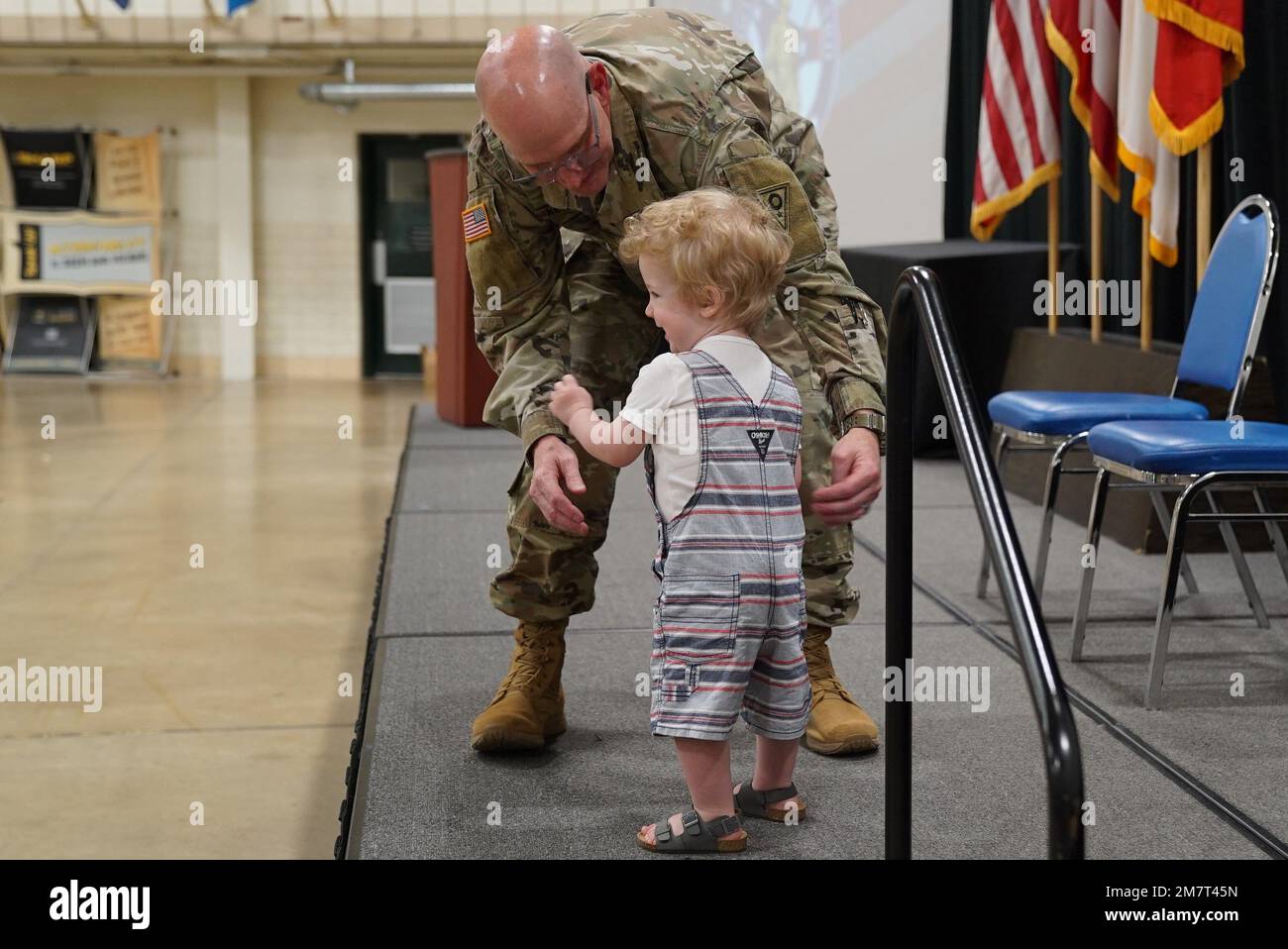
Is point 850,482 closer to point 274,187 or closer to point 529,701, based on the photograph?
point 529,701

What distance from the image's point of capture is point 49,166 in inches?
392

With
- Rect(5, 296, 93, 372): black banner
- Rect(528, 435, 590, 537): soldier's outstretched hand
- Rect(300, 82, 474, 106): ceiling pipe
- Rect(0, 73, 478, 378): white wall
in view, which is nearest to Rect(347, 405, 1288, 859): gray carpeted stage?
Rect(528, 435, 590, 537): soldier's outstretched hand

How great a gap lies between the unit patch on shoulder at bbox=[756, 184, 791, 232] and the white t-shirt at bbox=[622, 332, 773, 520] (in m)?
0.26

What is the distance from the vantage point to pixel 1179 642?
2.68 m

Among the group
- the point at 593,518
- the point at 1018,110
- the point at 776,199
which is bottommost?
the point at 593,518

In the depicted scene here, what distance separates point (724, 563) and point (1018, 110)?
3.34 meters

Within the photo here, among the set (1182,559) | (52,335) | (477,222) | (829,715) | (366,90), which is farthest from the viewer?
(52,335)

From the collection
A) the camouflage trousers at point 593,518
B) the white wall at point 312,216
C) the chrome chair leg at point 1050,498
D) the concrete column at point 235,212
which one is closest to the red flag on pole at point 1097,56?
the chrome chair leg at point 1050,498

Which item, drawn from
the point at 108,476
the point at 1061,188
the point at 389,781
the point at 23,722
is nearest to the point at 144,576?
the point at 23,722

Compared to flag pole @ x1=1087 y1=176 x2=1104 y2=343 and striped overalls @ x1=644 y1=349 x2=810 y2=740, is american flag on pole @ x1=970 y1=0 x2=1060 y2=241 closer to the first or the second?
flag pole @ x1=1087 y1=176 x2=1104 y2=343

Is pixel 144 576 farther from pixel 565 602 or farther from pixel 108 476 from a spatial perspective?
pixel 565 602

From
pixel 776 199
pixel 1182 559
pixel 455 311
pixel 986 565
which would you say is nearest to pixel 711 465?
pixel 776 199

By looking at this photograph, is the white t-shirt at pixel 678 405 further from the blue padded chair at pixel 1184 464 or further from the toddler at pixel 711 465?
the blue padded chair at pixel 1184 464
